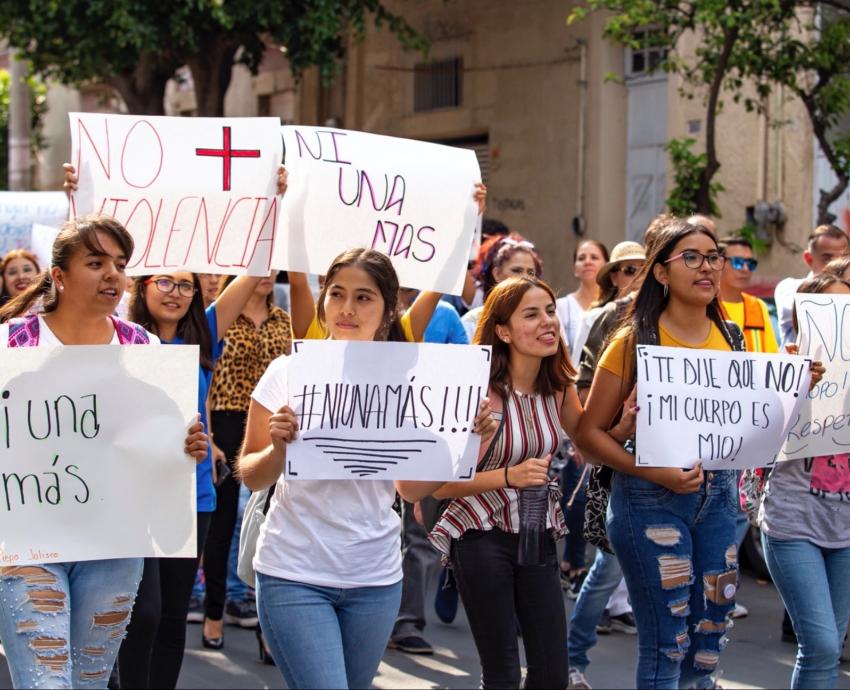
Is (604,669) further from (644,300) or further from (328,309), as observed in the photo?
(328,309)

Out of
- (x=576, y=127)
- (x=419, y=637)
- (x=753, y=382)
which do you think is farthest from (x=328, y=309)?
(x=576, y=127)

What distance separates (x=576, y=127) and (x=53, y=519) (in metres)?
12.8

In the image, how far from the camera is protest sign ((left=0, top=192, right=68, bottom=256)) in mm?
8992

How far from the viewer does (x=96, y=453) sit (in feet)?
13.6

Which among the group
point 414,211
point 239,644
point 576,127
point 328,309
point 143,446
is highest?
point 576,127

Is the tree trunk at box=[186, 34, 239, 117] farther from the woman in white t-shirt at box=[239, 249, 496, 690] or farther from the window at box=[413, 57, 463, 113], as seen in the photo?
the woman in white t-shirt at box=[239, 249, 496, 690]

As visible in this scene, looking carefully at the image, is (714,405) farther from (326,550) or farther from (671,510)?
(326,550)

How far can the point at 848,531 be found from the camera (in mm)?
4961

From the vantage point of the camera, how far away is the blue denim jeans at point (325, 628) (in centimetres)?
396

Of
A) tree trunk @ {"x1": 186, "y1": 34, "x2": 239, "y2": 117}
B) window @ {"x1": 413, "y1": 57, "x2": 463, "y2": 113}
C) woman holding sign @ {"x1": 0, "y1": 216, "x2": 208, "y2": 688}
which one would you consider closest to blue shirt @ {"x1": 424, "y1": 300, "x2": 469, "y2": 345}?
woman holding sign @ {"x1": 0, "y1": 216, "x2": 208, "y2": 688}

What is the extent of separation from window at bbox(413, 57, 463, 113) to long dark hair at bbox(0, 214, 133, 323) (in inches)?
555

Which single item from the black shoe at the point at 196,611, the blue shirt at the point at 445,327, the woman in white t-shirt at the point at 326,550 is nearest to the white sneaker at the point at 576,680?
the blue shirt at the point at 445,327

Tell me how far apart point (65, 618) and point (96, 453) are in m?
0.50

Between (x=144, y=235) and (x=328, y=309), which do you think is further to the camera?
(x=144, y=235)
